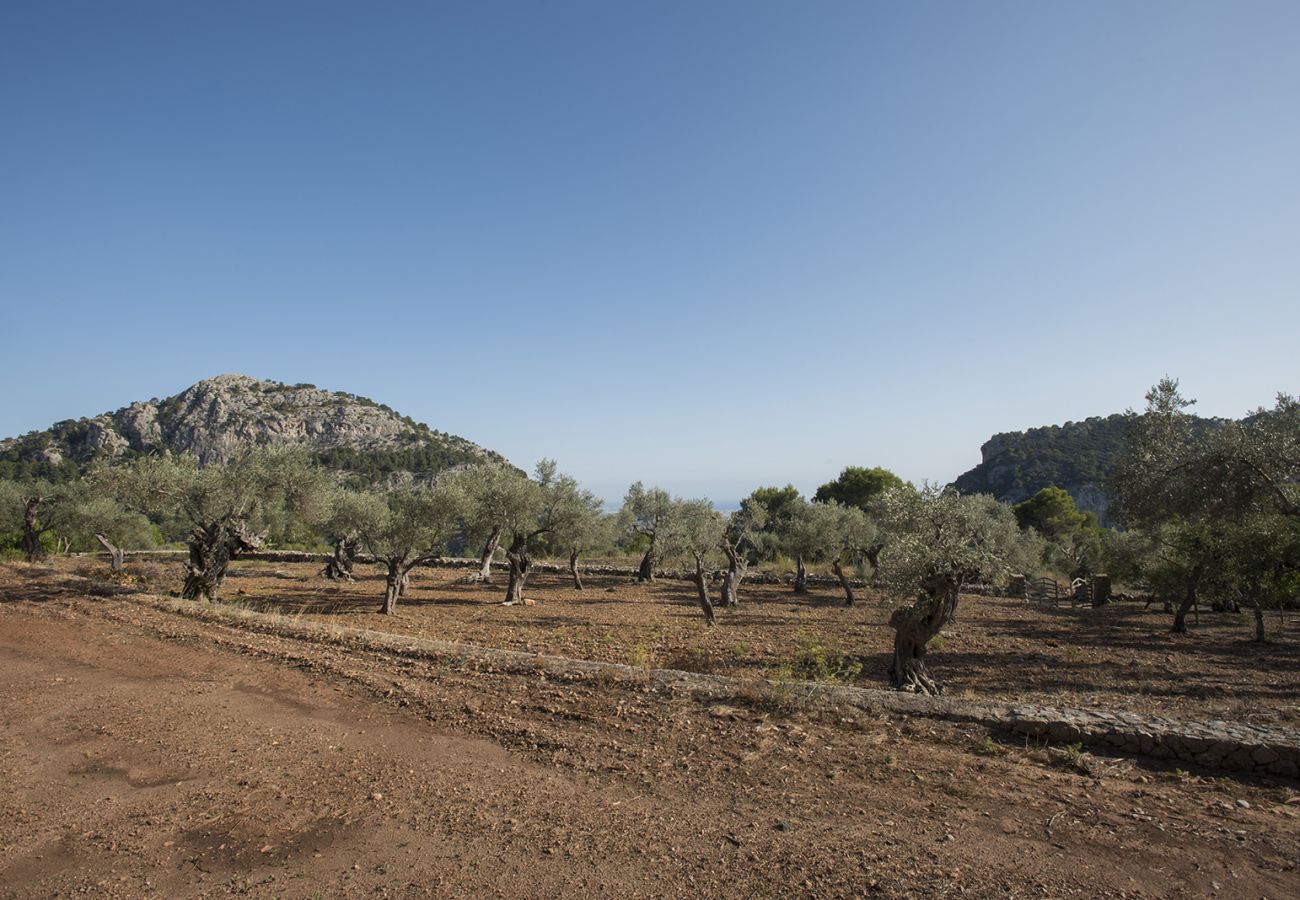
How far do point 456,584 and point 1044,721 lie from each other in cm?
2993

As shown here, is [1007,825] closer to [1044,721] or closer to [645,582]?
[1044,721]

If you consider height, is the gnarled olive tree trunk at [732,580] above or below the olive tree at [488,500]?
below

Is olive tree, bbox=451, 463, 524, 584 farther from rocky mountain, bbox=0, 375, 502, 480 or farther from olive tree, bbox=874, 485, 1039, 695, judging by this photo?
rocky mountain, bbox=0, 375, 502, 480

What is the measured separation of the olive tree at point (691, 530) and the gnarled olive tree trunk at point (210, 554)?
1834cm

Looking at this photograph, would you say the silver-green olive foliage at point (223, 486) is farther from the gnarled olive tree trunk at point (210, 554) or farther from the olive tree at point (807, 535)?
the olive tree at point (807, 535)

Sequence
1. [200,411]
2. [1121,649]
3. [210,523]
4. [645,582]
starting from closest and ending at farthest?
[1121,649]
[210,523]
[645,582]
[200,411]

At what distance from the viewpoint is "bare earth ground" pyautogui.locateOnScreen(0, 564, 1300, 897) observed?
17.0ft

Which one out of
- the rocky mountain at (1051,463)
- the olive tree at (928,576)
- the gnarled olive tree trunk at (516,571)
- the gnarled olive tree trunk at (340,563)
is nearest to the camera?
the olive tree at (928,576)

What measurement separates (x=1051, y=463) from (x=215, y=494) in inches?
3757

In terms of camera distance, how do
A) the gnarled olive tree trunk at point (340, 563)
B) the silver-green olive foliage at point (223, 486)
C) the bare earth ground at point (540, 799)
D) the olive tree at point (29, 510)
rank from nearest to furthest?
1. the bare earth ground at point (540, 799)
2. the silver-green olive foliage at point (223, 486)
3. the gnarled olive tree trunk at point (340, 563)
4. the olive tree at point (29, 510)

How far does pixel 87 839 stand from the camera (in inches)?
225

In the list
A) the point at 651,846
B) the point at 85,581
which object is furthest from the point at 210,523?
the point at 651,846

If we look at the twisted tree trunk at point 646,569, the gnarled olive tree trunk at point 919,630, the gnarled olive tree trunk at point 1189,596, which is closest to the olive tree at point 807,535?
the twisted tree trunk at point 646,569

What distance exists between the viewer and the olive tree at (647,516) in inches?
1394
